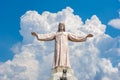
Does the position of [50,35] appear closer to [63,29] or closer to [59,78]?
[63,29]

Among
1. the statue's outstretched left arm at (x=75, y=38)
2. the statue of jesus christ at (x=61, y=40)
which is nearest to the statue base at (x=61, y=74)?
the statue of jesus christ at (x=61, y=40)

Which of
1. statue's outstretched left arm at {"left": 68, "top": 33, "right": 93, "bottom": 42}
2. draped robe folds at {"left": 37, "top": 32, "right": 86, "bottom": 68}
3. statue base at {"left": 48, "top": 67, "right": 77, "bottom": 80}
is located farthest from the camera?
statue's outstretched left arm at {"left": 68, "top": 33, "right": 93, "bottom": 42}

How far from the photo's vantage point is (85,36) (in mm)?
21578

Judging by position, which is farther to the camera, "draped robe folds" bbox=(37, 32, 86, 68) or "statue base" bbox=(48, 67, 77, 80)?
"draped robe folds" bbox=(37, 32, 86, 68)

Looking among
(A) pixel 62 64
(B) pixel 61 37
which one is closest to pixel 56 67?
(A) pixel 62 64

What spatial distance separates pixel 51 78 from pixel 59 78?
510mm

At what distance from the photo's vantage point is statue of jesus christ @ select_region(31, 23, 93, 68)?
20.7 meters

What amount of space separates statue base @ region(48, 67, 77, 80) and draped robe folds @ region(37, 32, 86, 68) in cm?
35

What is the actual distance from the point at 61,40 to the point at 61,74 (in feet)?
7.55

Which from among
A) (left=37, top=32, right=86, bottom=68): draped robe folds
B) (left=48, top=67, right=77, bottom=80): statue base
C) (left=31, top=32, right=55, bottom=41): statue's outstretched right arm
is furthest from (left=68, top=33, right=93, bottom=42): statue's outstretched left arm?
(left=48, top=67, right=77, bottom=80): statue base

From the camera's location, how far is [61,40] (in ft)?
69.9

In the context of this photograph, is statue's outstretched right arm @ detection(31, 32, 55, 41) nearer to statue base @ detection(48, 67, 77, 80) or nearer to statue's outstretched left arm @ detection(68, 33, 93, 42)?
statue's outstretched left arm @ detection(68, 33, 93, 42)

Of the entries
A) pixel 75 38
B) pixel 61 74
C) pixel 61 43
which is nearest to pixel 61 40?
pixel 61 43

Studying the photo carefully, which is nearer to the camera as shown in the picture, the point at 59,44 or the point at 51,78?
the point at 51,78
